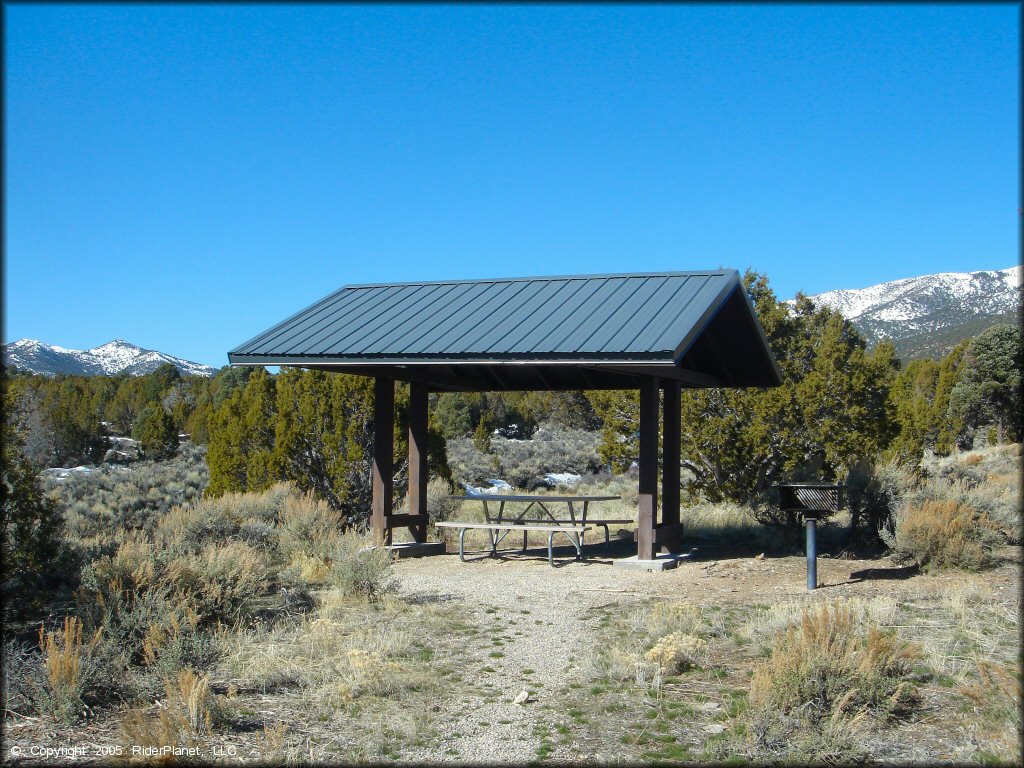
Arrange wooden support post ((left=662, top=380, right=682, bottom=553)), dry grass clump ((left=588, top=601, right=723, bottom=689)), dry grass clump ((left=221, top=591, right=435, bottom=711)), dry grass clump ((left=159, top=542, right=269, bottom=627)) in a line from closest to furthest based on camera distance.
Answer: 1. dry grass clump ((left=221, top=591, right=435, bottom=711))
2. dry grass clump ((left=588, top=601, right=723, bottom=689))
3. dry grass clump ((left=159, top=542, right=269, bottom=627))
4. wooden support post ((left=662, top=380, right=682, bottom=553))

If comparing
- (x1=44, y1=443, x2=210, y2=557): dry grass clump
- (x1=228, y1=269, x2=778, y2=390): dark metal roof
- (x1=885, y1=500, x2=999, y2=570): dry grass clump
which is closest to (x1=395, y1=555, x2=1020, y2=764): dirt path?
(x1=885, y1=500, x2=999, y2=570): dry grass clump

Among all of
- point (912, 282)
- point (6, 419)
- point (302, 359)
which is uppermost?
point (912, 282)

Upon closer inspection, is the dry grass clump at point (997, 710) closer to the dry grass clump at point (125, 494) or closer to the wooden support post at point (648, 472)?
the wooden support post at point (648, 472)

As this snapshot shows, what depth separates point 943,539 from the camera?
32.7 ft

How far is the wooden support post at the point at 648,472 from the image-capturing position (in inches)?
442

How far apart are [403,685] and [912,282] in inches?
5824

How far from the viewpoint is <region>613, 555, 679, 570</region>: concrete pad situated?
11086 millimetres

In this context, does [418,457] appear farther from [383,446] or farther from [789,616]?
[789,616]

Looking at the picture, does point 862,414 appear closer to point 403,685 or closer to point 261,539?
point 261,539

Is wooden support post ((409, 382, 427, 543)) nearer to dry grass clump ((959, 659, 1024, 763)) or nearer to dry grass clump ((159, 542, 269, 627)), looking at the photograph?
dry grass clump ((159, 542, 269, 627))

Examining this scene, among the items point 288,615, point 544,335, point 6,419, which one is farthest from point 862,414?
point 6,419

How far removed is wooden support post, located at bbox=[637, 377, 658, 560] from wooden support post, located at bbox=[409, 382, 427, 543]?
11.6ft

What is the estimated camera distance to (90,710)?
18.4ft

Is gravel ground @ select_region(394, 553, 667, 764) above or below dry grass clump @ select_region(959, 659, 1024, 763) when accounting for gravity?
below
